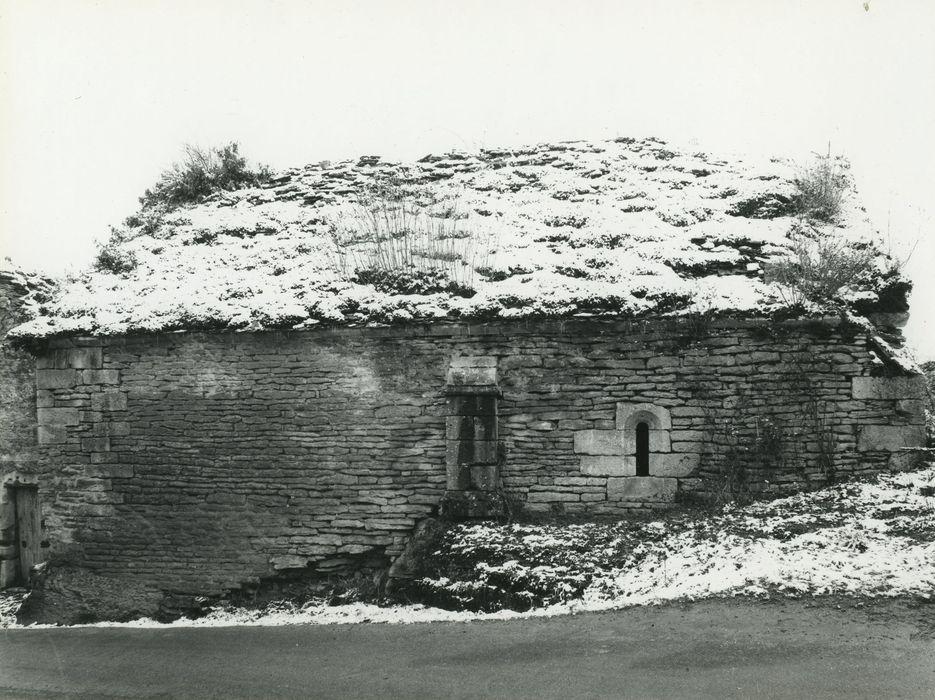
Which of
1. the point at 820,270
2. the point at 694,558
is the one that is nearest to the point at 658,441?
the point at 694,558

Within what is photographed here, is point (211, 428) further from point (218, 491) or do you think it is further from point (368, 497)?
point (368, 497)

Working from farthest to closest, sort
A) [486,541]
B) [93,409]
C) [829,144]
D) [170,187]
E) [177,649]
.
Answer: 1. [170,187]
2. [829,144]
3. [93,409]
4. [486,541]
5. [177,649]

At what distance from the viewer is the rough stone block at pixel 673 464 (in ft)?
28.2

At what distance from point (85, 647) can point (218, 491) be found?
7.58ft

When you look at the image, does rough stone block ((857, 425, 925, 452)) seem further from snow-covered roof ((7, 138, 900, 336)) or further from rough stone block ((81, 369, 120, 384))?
rough stone block ((81, 369, 120, 384))

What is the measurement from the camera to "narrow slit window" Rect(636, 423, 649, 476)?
877cm

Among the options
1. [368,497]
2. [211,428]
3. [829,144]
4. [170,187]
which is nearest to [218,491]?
[211,428]

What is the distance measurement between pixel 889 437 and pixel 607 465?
3.24 metres

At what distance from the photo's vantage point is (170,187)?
511 inches

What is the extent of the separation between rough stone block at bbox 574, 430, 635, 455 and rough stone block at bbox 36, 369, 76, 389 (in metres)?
6.81

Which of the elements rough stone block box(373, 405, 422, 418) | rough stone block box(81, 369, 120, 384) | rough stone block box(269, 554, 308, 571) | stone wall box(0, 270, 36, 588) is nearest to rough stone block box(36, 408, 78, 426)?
rough stone block box(81, 369, 120, 384)

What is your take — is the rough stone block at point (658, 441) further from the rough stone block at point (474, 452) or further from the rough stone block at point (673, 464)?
the rough stone block at point (474, 452)

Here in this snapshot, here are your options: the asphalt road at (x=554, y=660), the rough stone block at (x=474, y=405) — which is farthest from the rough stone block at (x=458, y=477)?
the asphalt road at (x=554, y=660)

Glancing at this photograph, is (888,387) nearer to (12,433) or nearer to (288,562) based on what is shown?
(288,562)
